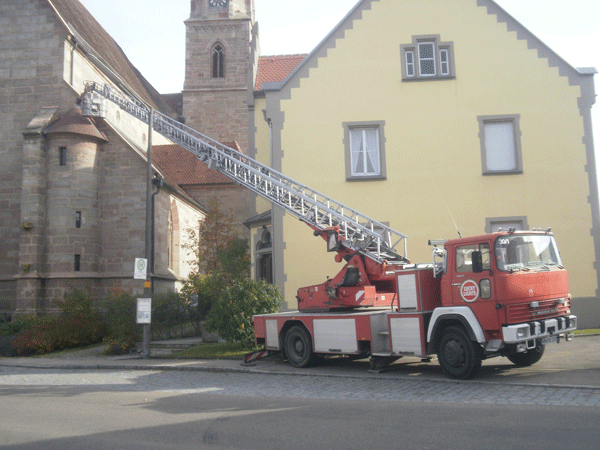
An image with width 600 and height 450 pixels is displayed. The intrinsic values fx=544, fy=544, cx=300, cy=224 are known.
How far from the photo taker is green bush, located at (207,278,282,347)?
14.7m

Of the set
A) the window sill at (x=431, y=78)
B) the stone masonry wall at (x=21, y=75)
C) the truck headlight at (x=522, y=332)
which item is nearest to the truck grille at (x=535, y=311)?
the truck headlight at (x=522, y=332)

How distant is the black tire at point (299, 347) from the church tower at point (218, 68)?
115 feet

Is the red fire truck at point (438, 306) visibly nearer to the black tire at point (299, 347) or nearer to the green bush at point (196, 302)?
the black tire at point (299, 347)

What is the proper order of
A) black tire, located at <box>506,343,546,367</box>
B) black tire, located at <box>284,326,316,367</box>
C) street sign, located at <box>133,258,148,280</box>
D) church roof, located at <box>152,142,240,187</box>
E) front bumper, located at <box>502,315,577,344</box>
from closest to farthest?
front bumper, located at <box>502,315,577,344</box> → black tire, located at <box>506,343,546,367</box> → black tire, located at <box>284,326,316,367</box> → street sign, located at <box>133,258,148,280</box> → church roof, located at <box>152,142,240,187</box>

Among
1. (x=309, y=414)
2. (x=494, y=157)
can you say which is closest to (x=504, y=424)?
(x=309, y=414)

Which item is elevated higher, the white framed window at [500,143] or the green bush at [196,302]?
the white framed window at [500,143]

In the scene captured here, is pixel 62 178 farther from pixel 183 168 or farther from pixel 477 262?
pixel 477 262

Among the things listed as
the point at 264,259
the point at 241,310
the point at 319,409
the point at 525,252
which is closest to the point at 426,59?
the point at 264,259

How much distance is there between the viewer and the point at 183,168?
36.7 m

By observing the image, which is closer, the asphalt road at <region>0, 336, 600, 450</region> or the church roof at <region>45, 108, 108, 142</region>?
the asphalt road at <region>0, 336, 600, 450</region>

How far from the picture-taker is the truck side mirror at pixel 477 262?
29.2 ft

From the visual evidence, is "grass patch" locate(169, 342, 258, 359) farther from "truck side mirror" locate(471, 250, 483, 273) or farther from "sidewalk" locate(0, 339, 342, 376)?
"truck side mirror" locate(471, 250, 483, 273)

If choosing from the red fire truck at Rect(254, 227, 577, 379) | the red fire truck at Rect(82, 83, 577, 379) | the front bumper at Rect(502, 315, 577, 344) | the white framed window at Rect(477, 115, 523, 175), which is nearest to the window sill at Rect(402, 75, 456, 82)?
the white framed window at Rect(477, 115, 523, 175)

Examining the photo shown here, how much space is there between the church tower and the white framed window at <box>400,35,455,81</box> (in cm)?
2881
